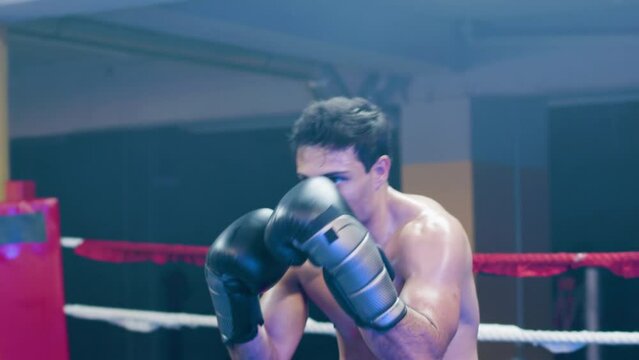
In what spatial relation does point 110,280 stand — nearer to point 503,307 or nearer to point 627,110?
point 503,307

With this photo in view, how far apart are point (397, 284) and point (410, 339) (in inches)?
9.2

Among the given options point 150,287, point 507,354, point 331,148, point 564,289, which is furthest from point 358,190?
point 150,287

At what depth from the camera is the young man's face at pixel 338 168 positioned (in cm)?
171

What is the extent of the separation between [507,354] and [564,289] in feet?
1.75

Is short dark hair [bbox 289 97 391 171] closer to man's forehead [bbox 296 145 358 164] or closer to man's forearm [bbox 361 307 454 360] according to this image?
man's forehead [bbox 296 145 358 164]

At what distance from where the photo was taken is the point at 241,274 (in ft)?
5.63

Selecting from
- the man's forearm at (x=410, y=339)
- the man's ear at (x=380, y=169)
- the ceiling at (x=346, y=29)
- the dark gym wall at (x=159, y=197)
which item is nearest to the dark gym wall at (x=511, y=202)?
the ceiling at (x=346, y=29)

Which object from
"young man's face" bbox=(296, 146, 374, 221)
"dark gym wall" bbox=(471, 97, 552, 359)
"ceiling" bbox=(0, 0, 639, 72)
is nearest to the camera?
"young man's face" bbox=(296, 146, 374, 221)

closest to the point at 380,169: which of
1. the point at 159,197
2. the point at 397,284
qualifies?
the point at 397,284

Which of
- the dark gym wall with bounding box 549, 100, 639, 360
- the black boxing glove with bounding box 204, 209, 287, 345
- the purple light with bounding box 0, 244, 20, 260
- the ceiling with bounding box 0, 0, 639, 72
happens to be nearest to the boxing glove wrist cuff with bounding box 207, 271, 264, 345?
the black boxing glove with bounding box 204, 209, 287, 345

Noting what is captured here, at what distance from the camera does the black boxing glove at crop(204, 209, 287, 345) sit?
172cm

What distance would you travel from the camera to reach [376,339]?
1589 millimetres

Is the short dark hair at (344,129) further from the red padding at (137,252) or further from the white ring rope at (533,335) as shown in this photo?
the red padding at (137,252)

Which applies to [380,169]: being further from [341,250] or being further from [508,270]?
[508,270]
